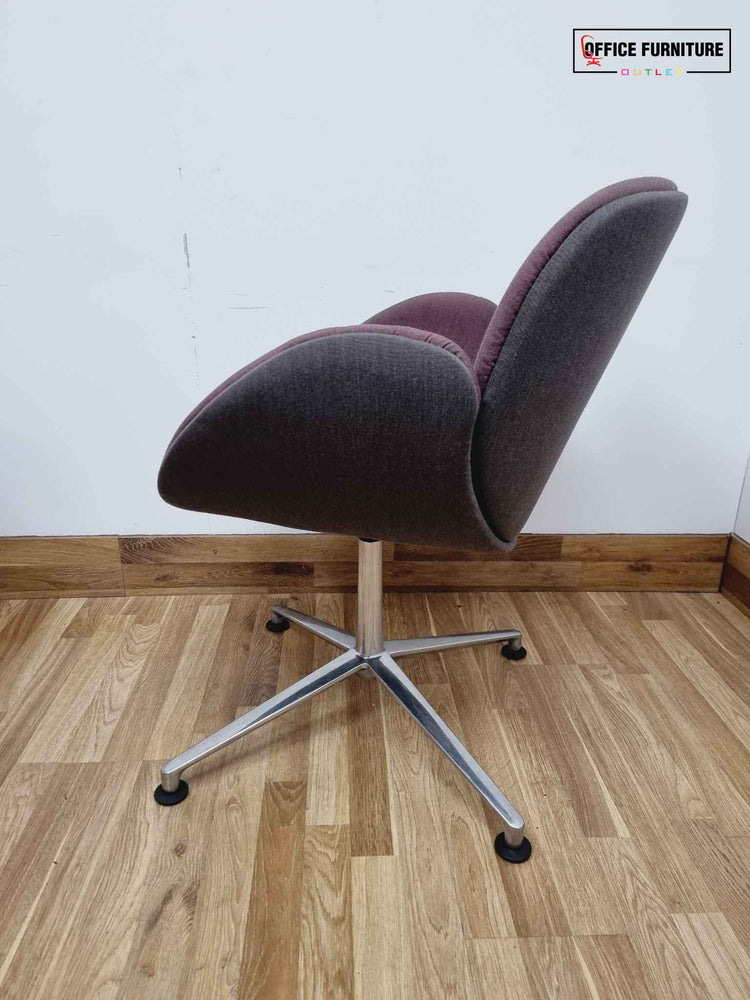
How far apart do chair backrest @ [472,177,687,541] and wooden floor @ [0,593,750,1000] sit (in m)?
0.51

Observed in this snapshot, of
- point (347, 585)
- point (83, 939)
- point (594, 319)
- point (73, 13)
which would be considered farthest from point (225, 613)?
point (73, 13)

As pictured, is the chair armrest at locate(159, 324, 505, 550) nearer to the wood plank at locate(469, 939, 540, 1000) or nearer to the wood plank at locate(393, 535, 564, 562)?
the wood plank at locate(469, 939, 540, 1000)

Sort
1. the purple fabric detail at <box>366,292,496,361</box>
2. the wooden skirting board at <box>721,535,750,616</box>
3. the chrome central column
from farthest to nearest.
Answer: the wooden skirting board at <box>721,535,750,616</box> < the purple fabric detail at <box>366,292,496,361</box> < the chrome central column

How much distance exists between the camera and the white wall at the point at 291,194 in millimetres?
1352

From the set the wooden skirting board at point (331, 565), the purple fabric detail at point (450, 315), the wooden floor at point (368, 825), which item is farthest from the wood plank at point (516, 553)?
the purple fabric detail at point (450, 315)

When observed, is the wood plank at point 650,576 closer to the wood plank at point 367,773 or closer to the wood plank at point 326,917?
the wood plank at point 367,773

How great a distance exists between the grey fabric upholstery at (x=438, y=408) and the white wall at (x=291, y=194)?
2.43 feet

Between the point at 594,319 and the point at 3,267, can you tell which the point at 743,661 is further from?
the point at 3,267

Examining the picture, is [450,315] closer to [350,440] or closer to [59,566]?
[350,440]

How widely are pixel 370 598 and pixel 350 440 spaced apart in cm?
47

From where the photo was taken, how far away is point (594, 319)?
2.43 feet

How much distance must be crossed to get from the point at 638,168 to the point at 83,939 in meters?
1.70

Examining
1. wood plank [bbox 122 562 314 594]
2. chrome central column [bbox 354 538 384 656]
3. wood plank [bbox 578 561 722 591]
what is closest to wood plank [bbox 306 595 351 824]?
chrome central column [bbox 354 538 384 656]

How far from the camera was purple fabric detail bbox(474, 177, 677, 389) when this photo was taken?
679 millimetres
